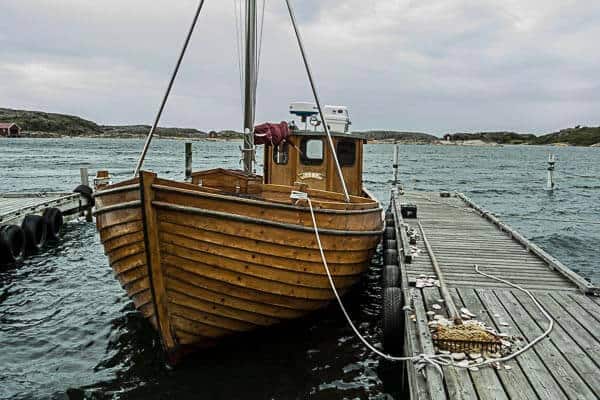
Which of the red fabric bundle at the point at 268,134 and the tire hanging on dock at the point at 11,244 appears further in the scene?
the tire hanging on dock at the point at 11,244

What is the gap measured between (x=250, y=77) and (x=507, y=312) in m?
4.98

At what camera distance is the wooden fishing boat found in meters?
5.96

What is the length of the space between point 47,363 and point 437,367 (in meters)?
5.65

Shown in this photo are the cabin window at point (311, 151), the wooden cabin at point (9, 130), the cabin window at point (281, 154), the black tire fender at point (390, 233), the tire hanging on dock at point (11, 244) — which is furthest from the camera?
the wooden cabin at point (9, 130)

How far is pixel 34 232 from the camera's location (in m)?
13.4

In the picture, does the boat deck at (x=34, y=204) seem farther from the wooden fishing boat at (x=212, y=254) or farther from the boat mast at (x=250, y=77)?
the boat mast at (x=250, y=77)

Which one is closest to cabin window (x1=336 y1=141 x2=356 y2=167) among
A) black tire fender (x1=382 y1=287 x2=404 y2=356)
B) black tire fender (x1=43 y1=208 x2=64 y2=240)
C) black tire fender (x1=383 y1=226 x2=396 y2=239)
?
black tire fender (x1=383 y1=226 x2=396 y2=239)

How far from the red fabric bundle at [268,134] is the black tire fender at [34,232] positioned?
788cm

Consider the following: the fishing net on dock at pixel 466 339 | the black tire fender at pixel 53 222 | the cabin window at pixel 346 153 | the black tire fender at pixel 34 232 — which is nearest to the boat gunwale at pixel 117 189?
the fishing net on dock at pixel 466 339

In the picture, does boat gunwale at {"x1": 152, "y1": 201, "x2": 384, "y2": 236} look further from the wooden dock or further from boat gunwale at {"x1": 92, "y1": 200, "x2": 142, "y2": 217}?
the wooden dock

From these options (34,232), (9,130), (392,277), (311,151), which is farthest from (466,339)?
(9,130)

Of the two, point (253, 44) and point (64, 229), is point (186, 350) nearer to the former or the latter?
point (253, 44)

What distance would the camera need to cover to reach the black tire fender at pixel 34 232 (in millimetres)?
13164

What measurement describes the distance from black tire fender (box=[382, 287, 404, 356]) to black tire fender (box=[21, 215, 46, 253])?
1067cm
